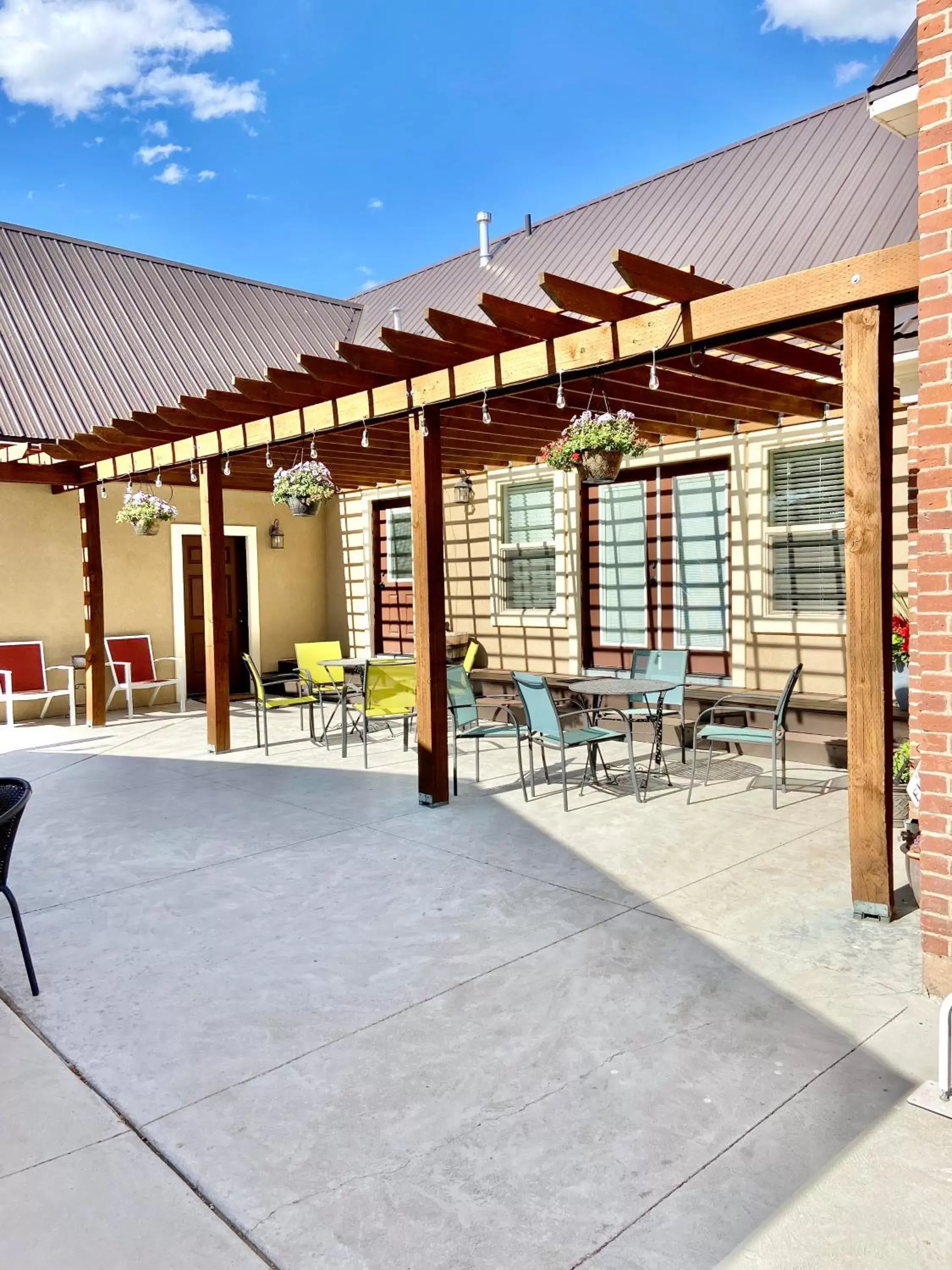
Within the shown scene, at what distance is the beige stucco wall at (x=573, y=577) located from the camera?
7.45 meters

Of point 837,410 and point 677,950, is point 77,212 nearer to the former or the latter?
point 837,410

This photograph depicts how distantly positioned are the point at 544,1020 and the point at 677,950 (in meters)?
0.76

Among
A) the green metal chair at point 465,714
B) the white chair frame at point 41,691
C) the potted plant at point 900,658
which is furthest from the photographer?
the white chair frame at point 41,691

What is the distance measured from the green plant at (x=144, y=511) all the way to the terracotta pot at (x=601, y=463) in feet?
15.8

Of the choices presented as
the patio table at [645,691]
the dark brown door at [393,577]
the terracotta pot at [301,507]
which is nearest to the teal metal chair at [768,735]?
the patio table at [645,691]

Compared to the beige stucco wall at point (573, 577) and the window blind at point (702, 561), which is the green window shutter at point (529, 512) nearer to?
the beige stucco wall at point (573, 577)

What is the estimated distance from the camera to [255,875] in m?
4.54

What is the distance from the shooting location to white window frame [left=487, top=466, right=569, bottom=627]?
31.0 feet

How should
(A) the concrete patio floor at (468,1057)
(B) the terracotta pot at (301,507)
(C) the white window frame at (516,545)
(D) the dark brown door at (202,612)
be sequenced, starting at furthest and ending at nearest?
(D) the dark brown door at (202,612)
(C) the white window frame at (516,545)
(B) the terracotta pot at (301,507)
(A) the concrete patio floor at (468,1057)

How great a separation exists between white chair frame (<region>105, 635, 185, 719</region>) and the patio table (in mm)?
5648

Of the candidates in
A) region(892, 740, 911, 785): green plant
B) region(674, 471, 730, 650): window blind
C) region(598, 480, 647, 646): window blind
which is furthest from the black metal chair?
region(598, 480, 647, 646): window blind

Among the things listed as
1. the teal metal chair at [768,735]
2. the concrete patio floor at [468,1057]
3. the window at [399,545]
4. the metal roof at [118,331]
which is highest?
the metal roof at [118,331]

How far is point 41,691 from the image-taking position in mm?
9586

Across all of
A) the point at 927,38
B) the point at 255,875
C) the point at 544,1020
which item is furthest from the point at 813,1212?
the point at 927,38
